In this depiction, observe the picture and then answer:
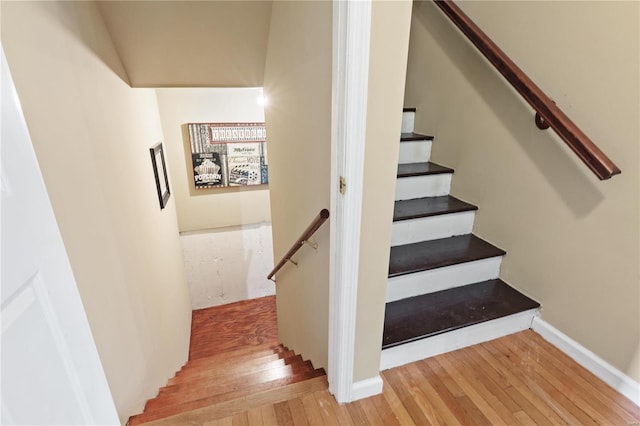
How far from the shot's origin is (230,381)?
6.41 feet

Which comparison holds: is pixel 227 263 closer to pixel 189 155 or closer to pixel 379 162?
pixel 189 155

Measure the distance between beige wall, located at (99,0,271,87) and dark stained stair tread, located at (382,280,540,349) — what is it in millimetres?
1874

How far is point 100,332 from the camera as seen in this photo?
1313 millimetres

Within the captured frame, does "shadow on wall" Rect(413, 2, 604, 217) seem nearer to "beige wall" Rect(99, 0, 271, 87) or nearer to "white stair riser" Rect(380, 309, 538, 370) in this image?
"white stair riser" Rect(380, 309, 538, 370)

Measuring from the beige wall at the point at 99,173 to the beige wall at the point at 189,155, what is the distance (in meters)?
1.17

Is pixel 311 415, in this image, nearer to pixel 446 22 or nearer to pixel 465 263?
pixel 465 263

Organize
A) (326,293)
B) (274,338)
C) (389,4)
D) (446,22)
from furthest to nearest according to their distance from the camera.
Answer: (274,338) → (446,22) → (326,293) → (389,4)

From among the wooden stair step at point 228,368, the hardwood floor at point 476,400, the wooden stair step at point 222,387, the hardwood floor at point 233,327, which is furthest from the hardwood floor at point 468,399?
the hardwood floor at point 233,327

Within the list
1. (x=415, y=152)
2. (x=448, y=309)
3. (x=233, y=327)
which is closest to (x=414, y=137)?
(x=415, y=152)

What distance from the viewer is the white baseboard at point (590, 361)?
1.38m

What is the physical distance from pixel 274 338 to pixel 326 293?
2.73 m

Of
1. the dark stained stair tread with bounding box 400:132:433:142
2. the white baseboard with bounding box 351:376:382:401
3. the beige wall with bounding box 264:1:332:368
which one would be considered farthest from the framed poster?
the white baseboard with bounding box 351:376:382:401

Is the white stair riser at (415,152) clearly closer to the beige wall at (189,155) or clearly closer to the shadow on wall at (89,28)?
the shadow on wall at (89,28)

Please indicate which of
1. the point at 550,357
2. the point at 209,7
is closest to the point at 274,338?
the point at 550,357
